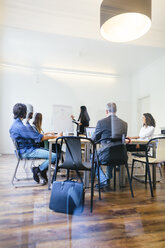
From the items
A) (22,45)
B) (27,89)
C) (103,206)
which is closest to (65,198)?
(103,206)

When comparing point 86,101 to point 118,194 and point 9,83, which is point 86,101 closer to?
point 9,83

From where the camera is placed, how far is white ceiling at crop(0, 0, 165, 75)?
311 cm

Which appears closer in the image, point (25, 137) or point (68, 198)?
point (68, 198)

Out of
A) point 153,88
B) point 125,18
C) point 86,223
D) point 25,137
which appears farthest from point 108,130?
point 153,88

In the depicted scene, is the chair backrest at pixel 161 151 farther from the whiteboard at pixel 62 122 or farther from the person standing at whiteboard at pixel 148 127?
the whiteboard at pixel 62 122

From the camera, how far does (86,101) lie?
614 cm

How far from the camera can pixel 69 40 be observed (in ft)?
13.0

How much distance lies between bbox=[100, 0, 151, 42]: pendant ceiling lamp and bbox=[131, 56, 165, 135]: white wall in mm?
2889

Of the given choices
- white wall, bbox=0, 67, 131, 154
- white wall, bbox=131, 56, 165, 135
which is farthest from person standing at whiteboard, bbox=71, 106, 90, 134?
white wall, bbox=131, 56, 165, 135

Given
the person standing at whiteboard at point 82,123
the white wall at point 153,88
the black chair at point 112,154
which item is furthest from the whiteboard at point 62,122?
the white wall at point 153,88

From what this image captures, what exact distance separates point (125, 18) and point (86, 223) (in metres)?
2.41

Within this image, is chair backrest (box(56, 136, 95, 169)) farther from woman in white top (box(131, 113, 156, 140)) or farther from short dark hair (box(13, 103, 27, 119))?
woman in white top (box(131, 113, 156, 140))

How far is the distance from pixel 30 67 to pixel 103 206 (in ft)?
15.6

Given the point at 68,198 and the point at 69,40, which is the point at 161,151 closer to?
the point at 68,198
